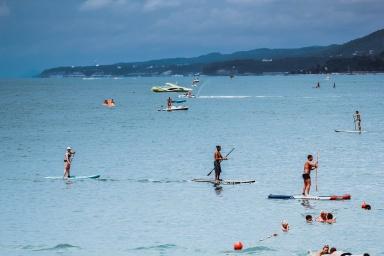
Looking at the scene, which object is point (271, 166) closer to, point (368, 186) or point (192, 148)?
point (368, 186)

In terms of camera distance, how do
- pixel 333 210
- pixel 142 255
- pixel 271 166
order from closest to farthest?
pixel 142 255, pixel 333 210, pixel 271 166

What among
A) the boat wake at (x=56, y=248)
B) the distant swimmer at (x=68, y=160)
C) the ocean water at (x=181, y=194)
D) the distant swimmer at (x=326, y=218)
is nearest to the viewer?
the boat wake at (x=56, y=248)

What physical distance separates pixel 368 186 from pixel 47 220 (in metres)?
18.5

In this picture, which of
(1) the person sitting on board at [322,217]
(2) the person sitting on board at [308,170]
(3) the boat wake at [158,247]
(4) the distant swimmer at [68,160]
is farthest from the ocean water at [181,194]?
(2) the person sitting on board at [308,170]

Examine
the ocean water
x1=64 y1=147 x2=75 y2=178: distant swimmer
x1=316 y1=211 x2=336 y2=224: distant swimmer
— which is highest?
x1=64 y1=147 x2=75 y2=178: distant swimmer

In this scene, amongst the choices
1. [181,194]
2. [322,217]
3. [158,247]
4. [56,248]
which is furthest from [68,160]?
[322,217]

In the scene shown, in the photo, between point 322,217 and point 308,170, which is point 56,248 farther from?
point 308,170

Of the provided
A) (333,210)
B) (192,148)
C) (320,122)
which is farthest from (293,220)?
(320,122)

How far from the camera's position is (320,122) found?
4341 inches

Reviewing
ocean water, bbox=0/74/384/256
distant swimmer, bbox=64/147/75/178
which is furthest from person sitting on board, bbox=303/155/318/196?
distant swimmer, bbox=64/147/75/178

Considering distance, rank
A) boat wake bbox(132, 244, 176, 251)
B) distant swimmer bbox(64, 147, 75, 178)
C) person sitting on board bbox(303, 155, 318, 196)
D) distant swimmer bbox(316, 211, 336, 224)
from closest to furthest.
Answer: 1. boat wake bbox(132, 244, 176, 251)
2. distant swimmer bbox(316, 211, 336, 224)
3. person sitting on board bbox(303, 155, 318, 196)
4. distant swimmer bbox(64, 147, 75, 178)

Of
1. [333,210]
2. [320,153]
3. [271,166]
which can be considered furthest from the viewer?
[320,153]

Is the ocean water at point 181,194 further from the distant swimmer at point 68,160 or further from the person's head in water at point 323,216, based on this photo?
the distant swimmer at point 68,160

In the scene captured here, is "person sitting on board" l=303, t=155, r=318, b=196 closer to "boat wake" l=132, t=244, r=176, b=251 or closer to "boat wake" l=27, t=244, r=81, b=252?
"boat wake" l=132, t=244, r=176, b=251
